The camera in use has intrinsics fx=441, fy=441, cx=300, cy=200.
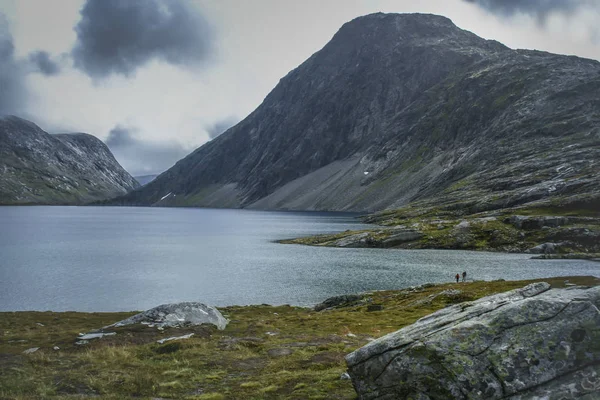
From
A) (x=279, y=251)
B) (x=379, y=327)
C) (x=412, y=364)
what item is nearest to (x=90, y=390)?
(x=412, y=364)

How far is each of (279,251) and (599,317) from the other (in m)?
116

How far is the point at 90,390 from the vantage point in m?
18.5

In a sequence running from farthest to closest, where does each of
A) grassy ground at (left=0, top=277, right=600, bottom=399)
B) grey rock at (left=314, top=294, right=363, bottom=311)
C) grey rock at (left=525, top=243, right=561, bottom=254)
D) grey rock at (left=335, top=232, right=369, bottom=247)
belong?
grey rock at (left=335, top=232, right=369, bottom=247) → grey rock at (left=525, top=243, right=561, bottom=254) → grey rock at (left=314, top=294, right=363, bottom=311) → grassy ground at (left=0, top=277, right=600, bottom=399)

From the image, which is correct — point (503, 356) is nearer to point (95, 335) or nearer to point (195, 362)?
point (195, 362)

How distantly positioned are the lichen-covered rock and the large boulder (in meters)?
24.7

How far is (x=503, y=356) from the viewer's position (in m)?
12.5

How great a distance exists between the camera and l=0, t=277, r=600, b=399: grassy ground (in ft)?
60.2

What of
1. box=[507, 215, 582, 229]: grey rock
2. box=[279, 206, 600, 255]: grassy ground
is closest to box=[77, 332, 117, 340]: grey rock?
box=[279, 206, 600, 255]: grassy ground

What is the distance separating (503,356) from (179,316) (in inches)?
1156

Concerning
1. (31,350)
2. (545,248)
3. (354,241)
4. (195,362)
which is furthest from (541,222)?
(31,350)

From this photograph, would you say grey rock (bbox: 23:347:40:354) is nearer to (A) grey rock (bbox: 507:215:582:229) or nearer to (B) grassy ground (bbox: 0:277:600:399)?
(B) grassy ground (bbox: 0:277:600:399)

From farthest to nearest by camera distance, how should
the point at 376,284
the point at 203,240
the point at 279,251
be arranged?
the point at 203,240 → the point at 279,251 → the point at 376,284

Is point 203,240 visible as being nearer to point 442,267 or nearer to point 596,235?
point 442,267

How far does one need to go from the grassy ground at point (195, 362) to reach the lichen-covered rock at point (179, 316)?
1.59 metres
